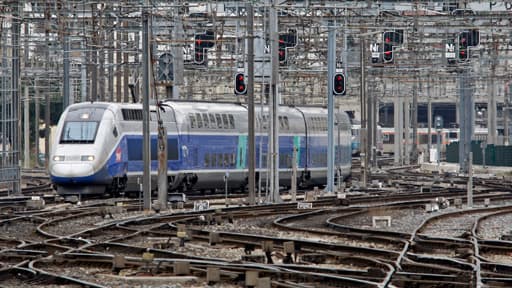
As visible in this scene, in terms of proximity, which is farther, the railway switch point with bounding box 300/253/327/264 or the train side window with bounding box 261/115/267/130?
the train side window with bounding box 261/115/267/130

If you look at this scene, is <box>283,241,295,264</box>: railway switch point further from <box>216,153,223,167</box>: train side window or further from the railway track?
<box>216,153,223,167</box>: train side window

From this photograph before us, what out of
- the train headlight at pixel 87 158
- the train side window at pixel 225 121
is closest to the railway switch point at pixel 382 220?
the train headlight at pixel 87 158

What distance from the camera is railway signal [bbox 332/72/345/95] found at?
40312 mm

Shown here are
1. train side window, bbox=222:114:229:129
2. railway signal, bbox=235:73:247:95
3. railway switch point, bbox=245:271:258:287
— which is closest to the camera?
railway switch point, bbox=245:271:258:287


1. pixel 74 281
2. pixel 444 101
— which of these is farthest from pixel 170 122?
pixel 444 101

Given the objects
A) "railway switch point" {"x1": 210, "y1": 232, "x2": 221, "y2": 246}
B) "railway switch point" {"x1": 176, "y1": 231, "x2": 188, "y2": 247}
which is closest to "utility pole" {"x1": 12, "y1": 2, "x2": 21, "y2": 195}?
"railway switch point" {"x1": 210, "y1": 232, "x2": 221, "y2": 246}

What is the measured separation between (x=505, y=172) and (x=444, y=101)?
57.7 metres

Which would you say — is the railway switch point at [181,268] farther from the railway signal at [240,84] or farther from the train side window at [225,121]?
the train side window at [225,121]

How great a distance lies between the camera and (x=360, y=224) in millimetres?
25594

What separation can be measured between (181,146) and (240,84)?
10.4 feet

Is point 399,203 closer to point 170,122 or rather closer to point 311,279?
point 170,122

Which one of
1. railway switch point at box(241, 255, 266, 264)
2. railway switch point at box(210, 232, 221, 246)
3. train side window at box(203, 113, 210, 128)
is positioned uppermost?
train side window at box(203, 113, 210, 128)

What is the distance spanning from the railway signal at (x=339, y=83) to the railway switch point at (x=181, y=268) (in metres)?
26.5

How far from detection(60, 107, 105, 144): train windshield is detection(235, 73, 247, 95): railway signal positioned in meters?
3.83
